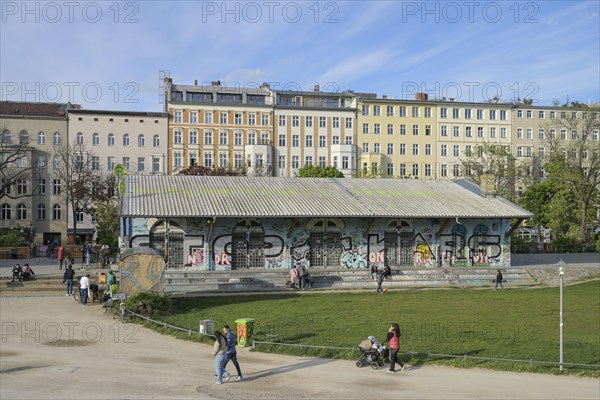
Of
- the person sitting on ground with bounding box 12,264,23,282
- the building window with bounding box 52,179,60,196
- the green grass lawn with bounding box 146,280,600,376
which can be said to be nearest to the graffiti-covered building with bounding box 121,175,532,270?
the green grass lawn with bounding box 146,280,600,376

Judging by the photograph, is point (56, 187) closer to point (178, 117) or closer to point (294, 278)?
point (178, 117)

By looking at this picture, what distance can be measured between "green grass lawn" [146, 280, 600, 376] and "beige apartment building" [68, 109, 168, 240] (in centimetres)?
5073

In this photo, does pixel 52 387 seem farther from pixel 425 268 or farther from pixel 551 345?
pixel 425 268

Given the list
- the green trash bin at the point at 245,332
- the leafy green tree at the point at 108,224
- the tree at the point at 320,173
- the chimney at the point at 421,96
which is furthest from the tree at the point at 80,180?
the green trash bin at the point at 245,332

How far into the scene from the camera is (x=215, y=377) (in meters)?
18.9

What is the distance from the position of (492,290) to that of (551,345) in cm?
1673

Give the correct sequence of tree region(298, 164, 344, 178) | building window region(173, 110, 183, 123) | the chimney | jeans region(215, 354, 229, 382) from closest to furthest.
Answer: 1. jeans region(215, 354, 229, 382)
2. tree region(298, 164, 344, 178)
3. building window region(173, 110, 183, 123)
4. the chimney

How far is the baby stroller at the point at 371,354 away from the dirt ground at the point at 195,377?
35 centimetres

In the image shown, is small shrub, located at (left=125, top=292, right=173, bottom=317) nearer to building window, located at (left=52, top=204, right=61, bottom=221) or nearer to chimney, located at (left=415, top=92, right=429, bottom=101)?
building window, located at (left=52, top=204, right=61, bottom=221)

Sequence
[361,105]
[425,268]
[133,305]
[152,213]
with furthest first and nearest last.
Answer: [361,105] < [425,268] < [152,213] < [133,305]

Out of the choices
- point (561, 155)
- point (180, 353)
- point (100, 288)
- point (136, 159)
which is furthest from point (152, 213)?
point (561, 155)

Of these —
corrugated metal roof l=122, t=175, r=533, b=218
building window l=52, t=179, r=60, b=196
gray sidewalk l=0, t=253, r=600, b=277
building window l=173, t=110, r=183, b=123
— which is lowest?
Result: gray sidewalk l=0, t=253, r=600, b=277

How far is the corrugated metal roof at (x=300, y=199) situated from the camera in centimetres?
3934

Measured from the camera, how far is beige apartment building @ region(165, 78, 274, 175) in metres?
84.0
